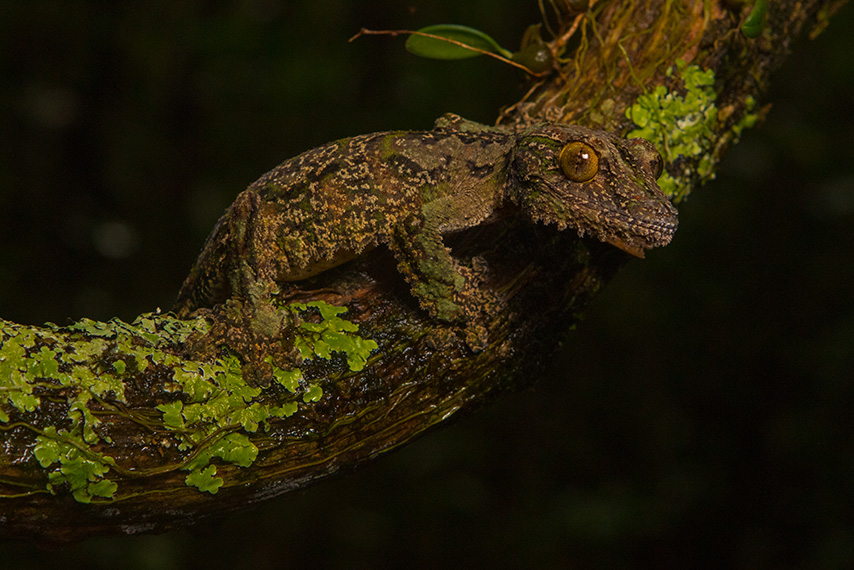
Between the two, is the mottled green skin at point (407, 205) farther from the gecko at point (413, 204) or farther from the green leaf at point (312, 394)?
the green leaf at point (312, 394)

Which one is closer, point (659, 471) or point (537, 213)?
point (537, 213)

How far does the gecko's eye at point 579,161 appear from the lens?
10.5 feet

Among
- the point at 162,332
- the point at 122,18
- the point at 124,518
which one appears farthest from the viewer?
the point at 122,18

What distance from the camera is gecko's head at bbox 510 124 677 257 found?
3.14 m

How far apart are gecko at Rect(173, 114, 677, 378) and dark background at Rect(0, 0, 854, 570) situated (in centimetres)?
480

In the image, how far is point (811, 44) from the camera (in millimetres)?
8234

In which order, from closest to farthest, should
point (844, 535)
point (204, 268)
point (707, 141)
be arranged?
point (204, 268) → point (707, 141) → point (844, 535)

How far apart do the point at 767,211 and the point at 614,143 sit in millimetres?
5554

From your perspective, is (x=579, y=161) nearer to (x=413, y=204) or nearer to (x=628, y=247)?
(x=628, y=247)

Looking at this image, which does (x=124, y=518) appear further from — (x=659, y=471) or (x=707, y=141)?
(x=659, y=471)

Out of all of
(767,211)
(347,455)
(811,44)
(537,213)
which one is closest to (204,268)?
(347,455)

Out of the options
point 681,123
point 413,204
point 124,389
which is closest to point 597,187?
point 413,204

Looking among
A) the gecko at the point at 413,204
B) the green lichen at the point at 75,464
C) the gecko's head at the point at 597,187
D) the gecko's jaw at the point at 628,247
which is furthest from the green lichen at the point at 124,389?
the gecko's jaw at the point at 628,247

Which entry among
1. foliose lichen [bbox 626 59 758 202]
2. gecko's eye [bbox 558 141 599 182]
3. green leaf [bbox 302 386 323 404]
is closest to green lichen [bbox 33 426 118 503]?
green leaf [bbox 302 386 323 404]
